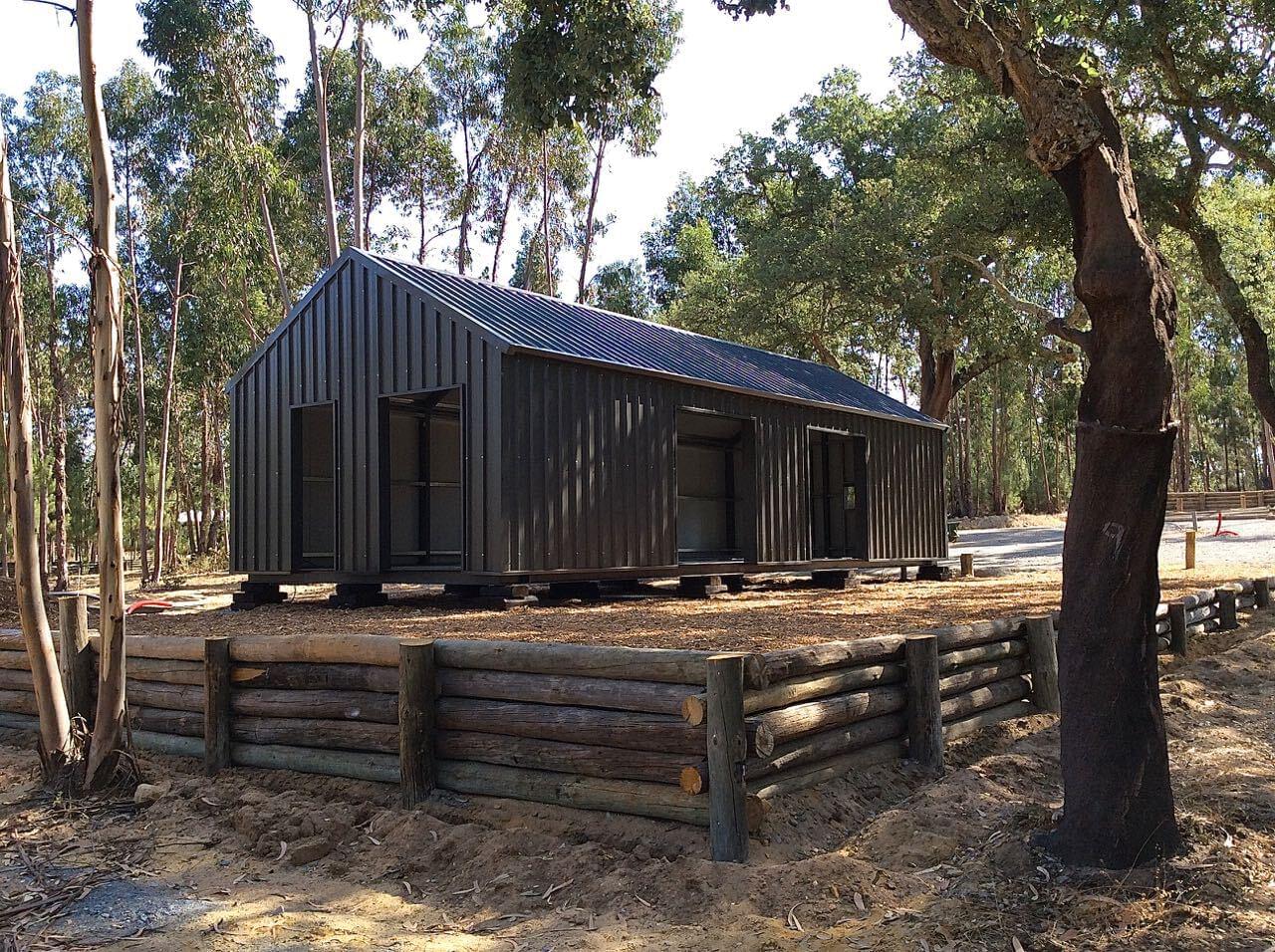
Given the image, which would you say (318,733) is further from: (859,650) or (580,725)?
(859,650)

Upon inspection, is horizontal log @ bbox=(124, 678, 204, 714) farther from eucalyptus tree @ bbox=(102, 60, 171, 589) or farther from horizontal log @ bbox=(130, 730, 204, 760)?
eucalyptus tree @ bbox=(102, 60, 171, 589)

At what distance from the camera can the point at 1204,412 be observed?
64.0 metres

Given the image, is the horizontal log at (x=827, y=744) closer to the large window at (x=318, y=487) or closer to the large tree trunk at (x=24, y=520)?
the large tree trunk at (x=24, y=520)

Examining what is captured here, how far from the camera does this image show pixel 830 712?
17.7ft

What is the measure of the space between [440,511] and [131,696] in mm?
8870

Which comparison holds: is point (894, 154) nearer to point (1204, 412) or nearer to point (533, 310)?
point (533, 310)

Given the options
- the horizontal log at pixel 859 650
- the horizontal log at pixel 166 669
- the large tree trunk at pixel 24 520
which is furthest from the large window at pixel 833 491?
the large tree trunk at pixel 24 520

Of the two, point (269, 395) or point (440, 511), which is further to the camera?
point (440, 511)

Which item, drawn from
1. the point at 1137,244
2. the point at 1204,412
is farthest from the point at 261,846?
the point at 1204,412

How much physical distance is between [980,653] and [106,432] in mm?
5540

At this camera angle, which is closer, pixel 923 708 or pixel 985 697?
pixel 923 708

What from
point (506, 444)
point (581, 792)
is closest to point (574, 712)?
point (581, 792)

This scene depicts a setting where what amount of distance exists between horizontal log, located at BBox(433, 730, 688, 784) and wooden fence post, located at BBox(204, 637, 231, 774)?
5.28 feet

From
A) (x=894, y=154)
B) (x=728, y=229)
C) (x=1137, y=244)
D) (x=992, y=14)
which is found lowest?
(x=1137, y=244)
